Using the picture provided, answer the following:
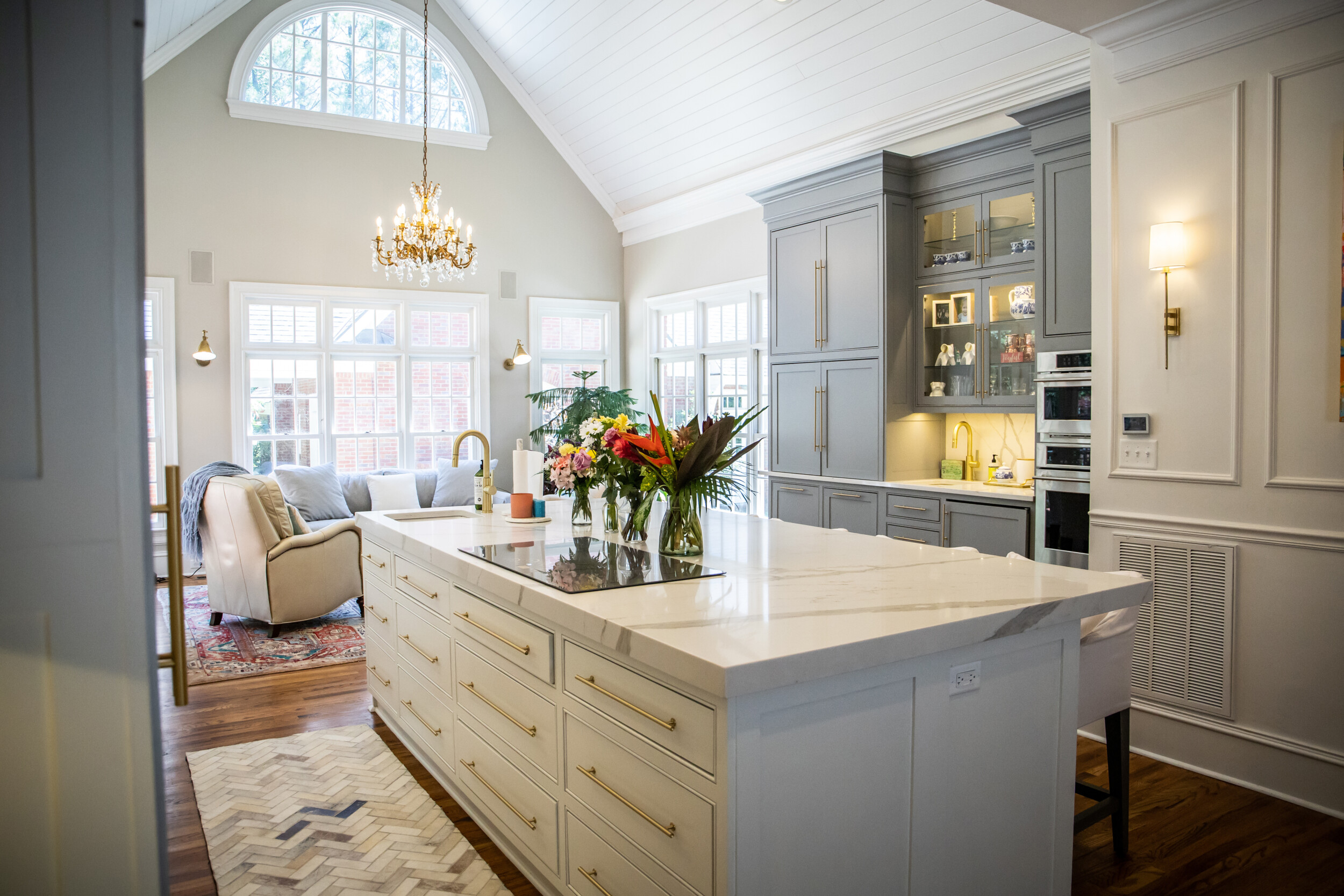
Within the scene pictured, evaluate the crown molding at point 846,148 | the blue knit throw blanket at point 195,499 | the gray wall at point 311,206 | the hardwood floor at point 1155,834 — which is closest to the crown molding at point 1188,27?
the crown molding at point 846,148

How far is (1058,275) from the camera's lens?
4.09 m

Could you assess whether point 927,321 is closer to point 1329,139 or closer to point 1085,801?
point 1329,139

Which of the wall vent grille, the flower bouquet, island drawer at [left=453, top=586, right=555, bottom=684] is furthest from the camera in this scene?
the wall vent grille

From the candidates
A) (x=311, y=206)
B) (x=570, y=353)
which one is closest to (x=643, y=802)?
(x=311, y=206)

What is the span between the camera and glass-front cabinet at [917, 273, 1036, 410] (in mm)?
4531

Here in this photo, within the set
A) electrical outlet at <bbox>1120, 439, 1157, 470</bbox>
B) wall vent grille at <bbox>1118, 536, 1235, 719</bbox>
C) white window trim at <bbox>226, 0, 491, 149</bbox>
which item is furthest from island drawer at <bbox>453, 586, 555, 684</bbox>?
white window trim at <bbox>226, 0, 491, 149</bbox>

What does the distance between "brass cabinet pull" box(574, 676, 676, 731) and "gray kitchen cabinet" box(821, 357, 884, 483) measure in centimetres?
340

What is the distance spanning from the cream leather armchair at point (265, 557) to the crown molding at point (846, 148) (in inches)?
147

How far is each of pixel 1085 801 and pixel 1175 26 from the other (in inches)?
110

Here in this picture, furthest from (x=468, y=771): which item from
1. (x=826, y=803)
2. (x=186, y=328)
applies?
Answer: (x=186, y=328)

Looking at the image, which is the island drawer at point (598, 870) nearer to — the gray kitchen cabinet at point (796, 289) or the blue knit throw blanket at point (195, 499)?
the gray kitchen cabinet at point (796, 289)

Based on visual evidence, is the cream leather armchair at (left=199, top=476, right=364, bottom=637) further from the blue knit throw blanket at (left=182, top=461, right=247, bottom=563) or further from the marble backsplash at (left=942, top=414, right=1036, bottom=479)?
the marble backsplash at (left=942, top=414, right=1036, bottom=479)

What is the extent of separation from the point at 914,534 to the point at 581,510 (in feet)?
7.82

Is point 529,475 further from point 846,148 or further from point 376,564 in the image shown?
point 846,148
